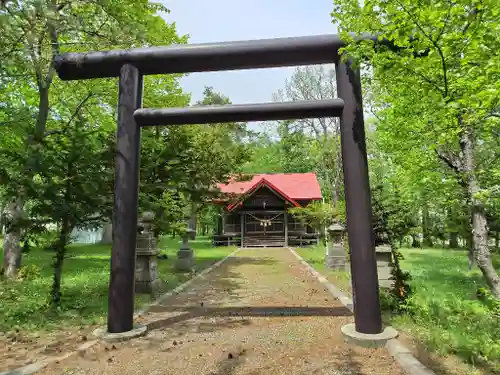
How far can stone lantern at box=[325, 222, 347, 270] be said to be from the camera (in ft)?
43.3

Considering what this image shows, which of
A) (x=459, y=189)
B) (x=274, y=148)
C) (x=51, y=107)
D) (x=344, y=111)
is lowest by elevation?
(x=459, y=189)

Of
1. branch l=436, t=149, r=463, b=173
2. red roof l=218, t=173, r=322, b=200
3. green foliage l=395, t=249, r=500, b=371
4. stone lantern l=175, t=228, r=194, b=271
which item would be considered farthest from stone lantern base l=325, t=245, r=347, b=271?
red roof l=218, t=173, r=322, b=200

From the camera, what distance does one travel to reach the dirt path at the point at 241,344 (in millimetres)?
4199

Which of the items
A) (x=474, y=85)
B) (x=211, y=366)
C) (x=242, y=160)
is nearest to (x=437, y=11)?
(x=474, y=85)

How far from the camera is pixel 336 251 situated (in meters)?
13.4

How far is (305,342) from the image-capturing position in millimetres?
5070

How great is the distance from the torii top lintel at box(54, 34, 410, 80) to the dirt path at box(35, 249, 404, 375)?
4279 millimetres

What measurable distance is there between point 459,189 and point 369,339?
688 cm

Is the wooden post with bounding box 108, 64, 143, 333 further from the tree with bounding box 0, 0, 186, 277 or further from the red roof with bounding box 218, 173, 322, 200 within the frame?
the red roof with bounding box 218, 173, 322, 200

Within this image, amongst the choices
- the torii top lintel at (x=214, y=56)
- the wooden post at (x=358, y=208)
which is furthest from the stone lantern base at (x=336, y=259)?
the torii top lintel at (x=214, y=56)

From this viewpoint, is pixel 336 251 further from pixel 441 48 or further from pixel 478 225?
pixel 441 48

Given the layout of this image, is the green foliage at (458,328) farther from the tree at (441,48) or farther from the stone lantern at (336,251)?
the stone lantern at (336,251)

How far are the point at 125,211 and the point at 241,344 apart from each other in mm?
2655

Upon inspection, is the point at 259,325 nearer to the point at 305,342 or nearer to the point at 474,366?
the point at 305,342
